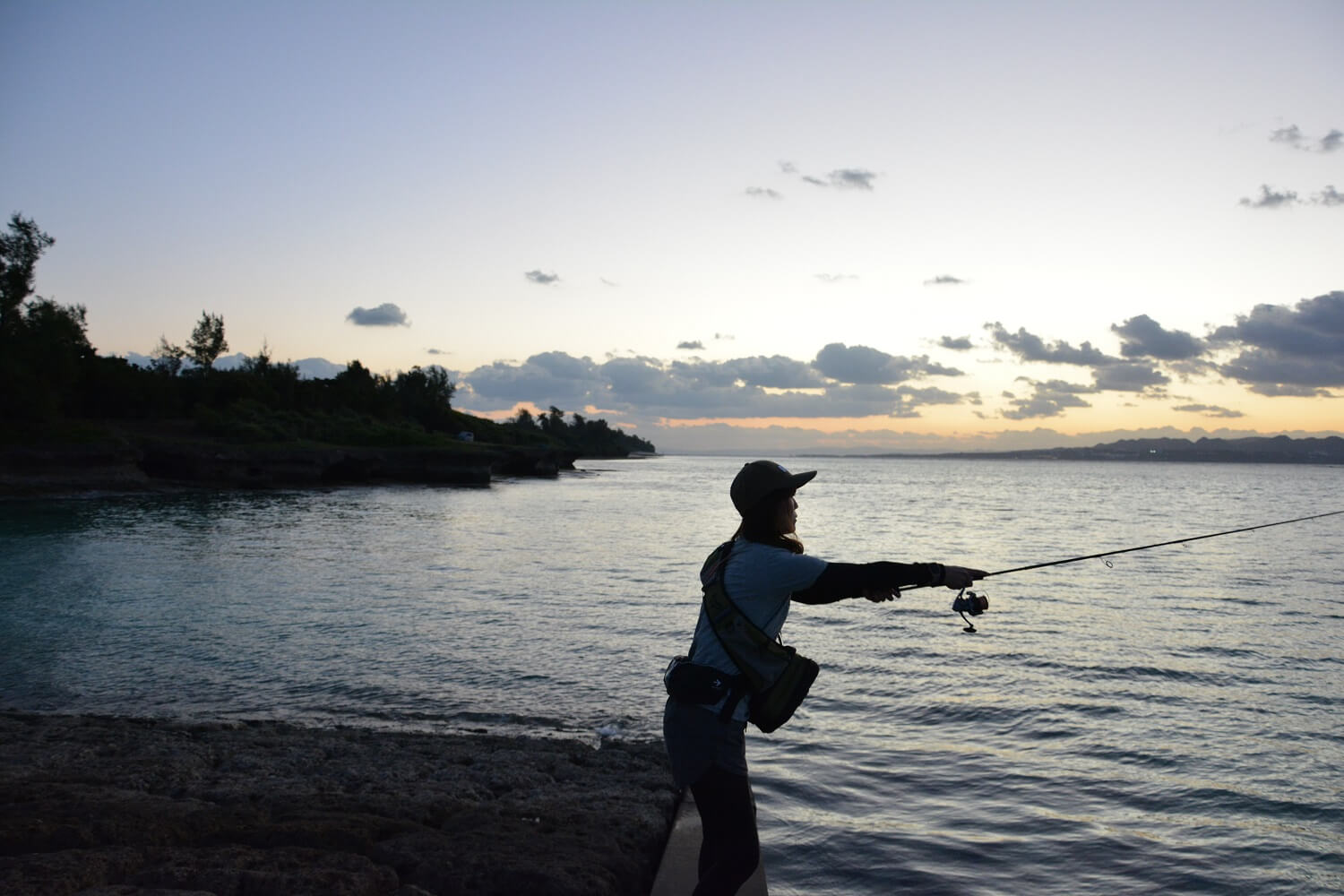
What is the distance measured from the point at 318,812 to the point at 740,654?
12.9ft

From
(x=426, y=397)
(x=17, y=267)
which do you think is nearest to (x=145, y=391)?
(x=17, y=267)

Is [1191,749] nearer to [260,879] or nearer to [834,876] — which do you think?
[834,876]

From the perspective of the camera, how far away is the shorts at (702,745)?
3.91m

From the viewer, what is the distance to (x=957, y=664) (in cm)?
1330

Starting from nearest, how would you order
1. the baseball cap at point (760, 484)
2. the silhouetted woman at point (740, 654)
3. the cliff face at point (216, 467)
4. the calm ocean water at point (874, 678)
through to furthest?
the silhouetted woman at point (740, 654), the baseball cap at point (760, 484), the calm ocean water at point (874, 678), the cliff face at point (216, 467)

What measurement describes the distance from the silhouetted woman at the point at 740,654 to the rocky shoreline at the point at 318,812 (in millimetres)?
1495

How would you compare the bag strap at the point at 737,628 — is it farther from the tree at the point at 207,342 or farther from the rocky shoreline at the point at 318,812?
the tree at the point at 207,342

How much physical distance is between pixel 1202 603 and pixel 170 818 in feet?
68.5

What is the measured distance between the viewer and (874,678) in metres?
12.4

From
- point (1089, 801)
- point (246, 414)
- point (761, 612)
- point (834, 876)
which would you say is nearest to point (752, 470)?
point (761, 612)

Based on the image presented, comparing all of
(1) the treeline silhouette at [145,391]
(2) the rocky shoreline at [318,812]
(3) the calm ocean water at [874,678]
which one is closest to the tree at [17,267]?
(1) the treeline silhouette at [145,391]

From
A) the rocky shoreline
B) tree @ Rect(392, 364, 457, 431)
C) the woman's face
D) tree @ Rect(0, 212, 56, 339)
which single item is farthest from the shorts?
tree @ Rect(392, 364, 457, 431)

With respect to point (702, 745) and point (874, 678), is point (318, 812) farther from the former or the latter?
point (874, 678)

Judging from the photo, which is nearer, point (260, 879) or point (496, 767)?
point (260, 879)
